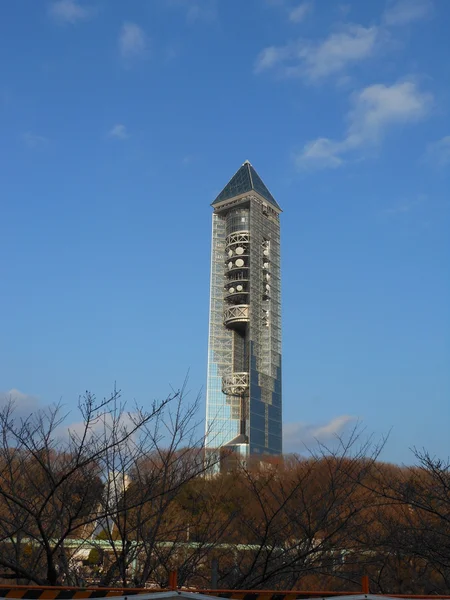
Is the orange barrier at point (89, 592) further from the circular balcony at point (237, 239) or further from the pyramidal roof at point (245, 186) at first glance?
the pyramidal roof at point (245, 186)

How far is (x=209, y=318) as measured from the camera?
71312 mm

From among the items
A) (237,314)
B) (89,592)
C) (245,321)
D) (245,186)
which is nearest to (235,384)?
(245,321)

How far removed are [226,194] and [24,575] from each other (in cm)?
7073

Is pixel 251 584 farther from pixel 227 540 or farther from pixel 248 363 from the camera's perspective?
pixel 248 363

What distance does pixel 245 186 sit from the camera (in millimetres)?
73188

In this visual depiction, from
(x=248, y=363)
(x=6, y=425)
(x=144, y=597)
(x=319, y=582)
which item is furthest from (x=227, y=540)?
(x=248, y=363)

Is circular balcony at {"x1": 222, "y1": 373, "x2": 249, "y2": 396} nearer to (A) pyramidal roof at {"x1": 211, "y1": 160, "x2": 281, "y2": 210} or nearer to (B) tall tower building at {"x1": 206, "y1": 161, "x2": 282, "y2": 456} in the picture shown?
(B) tall tower building at {"x1": 206, "y1": 161, "x2": 282, "y2": 456}

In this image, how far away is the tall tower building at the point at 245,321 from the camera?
6756 centimetres

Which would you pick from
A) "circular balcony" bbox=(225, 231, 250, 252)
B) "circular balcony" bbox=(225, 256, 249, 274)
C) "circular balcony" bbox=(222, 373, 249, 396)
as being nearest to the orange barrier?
"circular balcony" bbox=(222, 373, 249, 396)

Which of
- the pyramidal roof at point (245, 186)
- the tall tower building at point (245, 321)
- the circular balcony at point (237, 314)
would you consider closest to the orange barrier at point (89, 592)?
the tall tower building at point (245, 321)

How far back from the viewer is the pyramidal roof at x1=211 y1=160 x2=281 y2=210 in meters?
73.1

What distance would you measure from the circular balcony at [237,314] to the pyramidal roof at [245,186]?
14227 millimetres

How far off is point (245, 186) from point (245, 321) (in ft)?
55.8

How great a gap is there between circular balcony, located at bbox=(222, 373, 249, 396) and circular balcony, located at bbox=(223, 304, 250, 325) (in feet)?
20.3
